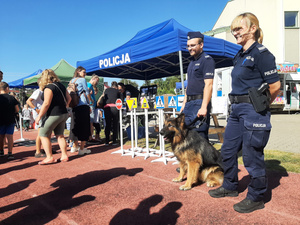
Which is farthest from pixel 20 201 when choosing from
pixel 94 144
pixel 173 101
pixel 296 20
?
pixel 296 20

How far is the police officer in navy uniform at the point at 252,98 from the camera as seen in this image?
2.24 metres

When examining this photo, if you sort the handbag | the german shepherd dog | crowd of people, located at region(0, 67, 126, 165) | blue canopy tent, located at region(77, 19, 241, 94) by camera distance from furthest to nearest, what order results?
blue canopy tent, located at region(77, 19, 241, 94), the handbag, crowd of people, located at region(0, 67, 126, 165), the german shepherd dog

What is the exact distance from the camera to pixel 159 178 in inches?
145

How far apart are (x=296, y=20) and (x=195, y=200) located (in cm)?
2610

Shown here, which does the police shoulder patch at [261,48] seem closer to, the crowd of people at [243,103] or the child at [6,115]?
the crowd of people at [243,103]

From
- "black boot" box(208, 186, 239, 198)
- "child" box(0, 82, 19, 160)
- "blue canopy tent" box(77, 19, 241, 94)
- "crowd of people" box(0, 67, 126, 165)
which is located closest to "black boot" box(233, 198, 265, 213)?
"black boot" box(208, 186, 239, 198)

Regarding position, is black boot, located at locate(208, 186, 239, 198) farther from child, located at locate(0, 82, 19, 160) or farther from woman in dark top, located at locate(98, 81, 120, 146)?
child, located at locate(0, 82, 19, 160)

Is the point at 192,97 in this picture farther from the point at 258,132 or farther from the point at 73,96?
the point at 73,96

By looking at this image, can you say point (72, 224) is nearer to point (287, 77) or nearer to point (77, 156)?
point (77, 156)

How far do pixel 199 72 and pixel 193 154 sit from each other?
4.19 feet

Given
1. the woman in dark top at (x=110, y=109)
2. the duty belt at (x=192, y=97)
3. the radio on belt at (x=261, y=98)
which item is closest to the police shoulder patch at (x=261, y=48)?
the radio on belt at (x=261, y=98)

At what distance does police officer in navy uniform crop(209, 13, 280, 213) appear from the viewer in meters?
2.24

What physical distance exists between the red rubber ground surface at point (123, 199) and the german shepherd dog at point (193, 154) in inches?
7.2

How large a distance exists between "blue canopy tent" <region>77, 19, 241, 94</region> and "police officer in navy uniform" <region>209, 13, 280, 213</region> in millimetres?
3018
